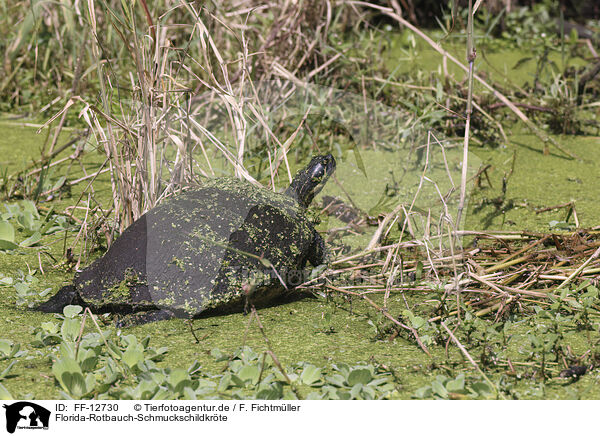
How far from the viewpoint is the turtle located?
1983mm

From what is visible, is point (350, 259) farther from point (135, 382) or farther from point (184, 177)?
point (135, 382)

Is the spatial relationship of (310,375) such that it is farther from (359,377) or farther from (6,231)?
(6,231)

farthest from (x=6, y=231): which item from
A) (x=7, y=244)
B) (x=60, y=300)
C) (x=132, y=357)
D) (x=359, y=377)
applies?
(x=359, y=377)

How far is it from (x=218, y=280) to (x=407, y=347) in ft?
1.95

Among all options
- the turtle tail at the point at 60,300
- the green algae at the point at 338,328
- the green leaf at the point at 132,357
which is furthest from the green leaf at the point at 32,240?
the green leaf at the point at 132,357

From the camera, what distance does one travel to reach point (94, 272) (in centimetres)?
202

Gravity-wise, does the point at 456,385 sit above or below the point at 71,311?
above

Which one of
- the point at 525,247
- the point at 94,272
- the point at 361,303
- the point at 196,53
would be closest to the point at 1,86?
the point at 196,53

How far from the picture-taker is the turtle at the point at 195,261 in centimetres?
198

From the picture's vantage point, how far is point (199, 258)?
2025 mm
